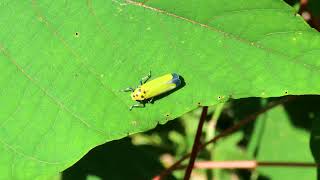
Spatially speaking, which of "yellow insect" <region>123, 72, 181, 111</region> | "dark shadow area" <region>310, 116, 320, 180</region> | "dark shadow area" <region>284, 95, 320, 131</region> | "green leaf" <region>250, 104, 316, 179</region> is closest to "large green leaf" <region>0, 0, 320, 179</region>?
"yellow insect" <region>123, 72, 181, 111</region>

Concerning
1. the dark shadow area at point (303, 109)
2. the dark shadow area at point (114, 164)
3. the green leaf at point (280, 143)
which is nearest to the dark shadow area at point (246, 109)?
the green leaf at point (280, 143)

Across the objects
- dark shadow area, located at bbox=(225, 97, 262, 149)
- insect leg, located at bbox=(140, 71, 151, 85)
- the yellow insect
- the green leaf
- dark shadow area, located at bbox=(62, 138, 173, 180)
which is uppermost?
insect leg, located at bbox=(140, 71, 151, 85)

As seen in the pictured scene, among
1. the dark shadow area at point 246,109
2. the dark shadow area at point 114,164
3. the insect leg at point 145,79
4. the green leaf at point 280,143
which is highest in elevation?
the insect leg at point 145,79

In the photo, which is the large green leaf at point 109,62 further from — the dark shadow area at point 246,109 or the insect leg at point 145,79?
the dark shadow area at point 246,109

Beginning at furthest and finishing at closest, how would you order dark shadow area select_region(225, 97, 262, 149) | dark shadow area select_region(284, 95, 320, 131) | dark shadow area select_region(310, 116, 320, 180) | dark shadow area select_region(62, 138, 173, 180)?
dark shadow area select_region(225, 97, 262, 149)
dark shadow area select_region(284, 95, 320, 131)
dark shadow area select_region(62, 138, 173, 180)
dark shadow area select_region(310, 116, 320, 180)

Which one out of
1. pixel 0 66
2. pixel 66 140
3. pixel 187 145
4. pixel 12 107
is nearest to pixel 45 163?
pixel 66 140

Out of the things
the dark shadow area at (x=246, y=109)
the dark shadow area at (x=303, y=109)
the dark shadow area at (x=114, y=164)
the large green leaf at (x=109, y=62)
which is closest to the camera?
the large green leaf at (x=109, y=62)

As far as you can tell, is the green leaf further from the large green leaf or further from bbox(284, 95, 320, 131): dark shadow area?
the large green leaf

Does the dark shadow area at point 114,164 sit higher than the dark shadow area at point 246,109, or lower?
higher
